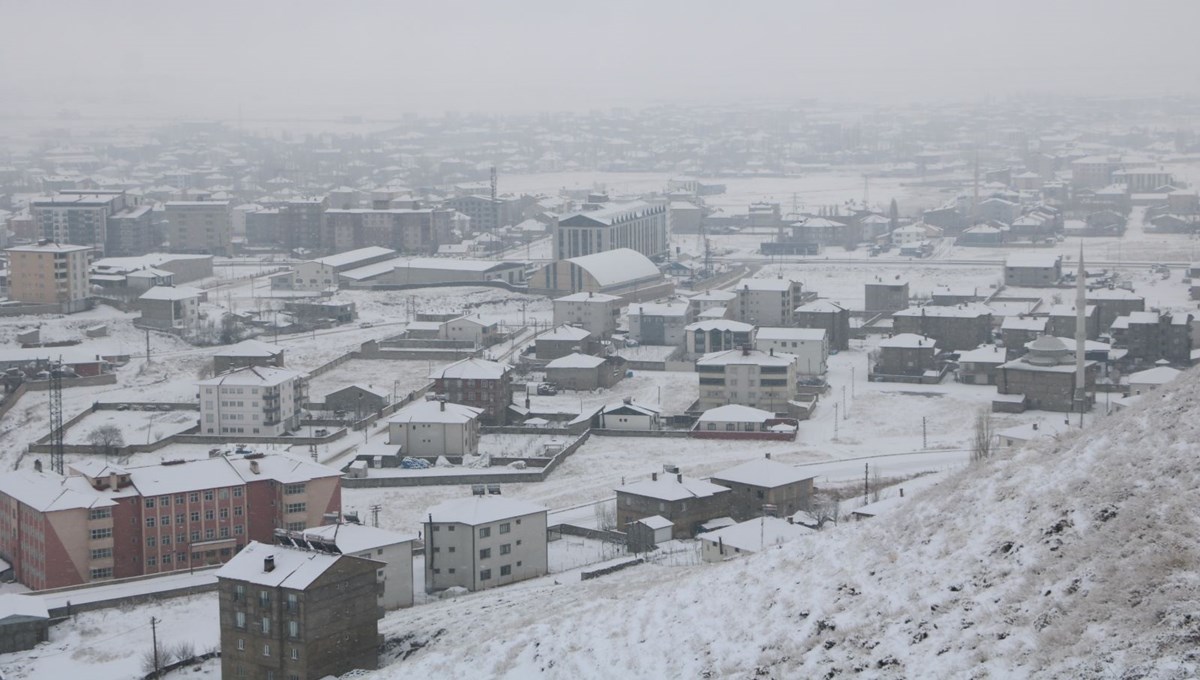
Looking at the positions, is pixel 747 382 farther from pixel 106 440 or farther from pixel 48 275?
pixel 48 275

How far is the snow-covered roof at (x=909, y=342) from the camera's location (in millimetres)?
18498

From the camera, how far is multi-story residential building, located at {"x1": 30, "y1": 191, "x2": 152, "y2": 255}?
105 feet

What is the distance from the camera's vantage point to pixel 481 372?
16.4 meters

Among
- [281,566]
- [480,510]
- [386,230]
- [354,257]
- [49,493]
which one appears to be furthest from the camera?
[386,230]

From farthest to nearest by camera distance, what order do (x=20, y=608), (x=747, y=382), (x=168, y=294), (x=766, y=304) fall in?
(x=766, y=304)
(x=168, y=294)
(x=747, y=382)
(x=20, y=608)


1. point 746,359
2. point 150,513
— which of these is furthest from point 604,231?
point 150,513

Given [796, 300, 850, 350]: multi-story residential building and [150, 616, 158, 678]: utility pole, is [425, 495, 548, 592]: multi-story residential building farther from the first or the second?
[796, 300, 850, 350]: multi-story residential building

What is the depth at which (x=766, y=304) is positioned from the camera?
72.0ft

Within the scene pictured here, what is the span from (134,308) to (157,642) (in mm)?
14182

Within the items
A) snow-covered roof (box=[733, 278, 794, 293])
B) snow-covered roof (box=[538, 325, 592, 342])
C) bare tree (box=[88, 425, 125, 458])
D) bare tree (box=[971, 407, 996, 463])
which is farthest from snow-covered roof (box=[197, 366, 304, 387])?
snow-covered roof (box=[733, 278, 794, 293])

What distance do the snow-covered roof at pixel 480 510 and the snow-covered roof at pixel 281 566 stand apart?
1.81 metres

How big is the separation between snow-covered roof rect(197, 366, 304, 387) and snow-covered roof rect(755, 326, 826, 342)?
5730 mm

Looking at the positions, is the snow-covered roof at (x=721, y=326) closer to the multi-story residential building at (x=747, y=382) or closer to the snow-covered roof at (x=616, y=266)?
the multi-story residential building at (x=747, y=382)

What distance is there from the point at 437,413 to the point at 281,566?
619 centimetres
